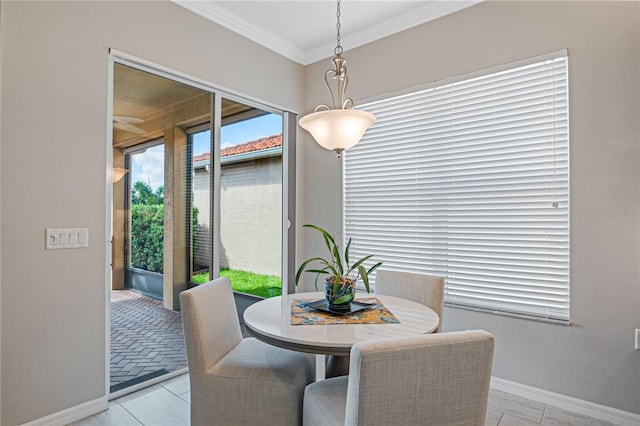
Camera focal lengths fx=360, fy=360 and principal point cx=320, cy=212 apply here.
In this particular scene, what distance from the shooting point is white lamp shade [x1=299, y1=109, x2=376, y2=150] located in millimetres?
1758

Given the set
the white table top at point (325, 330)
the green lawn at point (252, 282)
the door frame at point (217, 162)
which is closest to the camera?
the white table top at point (325, 330)

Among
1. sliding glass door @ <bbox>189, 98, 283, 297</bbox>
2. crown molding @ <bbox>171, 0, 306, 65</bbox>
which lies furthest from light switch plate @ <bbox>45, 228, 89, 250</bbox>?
crown molding @ <bbox>171, 0, 306, 65</bbox>

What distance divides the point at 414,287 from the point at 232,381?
3.94ft

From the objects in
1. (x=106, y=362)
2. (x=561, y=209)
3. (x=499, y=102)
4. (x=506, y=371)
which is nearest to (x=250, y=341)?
(x=106, y=362)

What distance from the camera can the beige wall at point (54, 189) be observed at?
1.87 m

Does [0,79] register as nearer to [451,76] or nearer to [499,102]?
[451,76]

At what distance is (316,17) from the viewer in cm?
292

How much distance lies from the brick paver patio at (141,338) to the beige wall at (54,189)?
5.8 inches

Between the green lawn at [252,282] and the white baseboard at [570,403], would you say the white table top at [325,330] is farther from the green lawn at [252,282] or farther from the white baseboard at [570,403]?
the green lawn at [252,282]

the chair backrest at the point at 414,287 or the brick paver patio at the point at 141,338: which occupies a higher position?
the chair backrest at the point at 414,287

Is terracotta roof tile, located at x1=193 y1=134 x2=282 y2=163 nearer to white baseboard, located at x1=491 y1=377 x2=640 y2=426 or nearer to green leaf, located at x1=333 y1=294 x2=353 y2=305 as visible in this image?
green leaf, located at x1=333 y1=294 x2=353 y2=305

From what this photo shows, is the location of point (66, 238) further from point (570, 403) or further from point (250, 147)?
point (570, 403)

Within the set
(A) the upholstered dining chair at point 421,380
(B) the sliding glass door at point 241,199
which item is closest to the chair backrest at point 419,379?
(A) the upholstered dining chair at point 421,380

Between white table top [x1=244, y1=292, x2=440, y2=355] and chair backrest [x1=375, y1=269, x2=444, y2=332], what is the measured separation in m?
0.29
